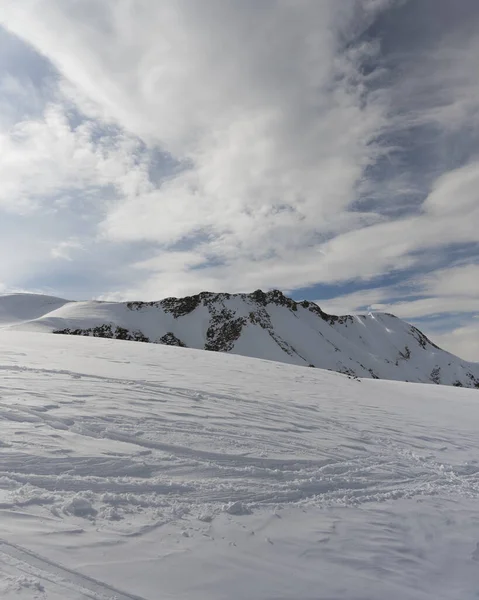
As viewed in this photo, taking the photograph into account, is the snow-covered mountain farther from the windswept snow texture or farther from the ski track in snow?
the windswept snow texture

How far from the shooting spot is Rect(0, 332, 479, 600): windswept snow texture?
9.17ft

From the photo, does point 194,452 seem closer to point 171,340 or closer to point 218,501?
point 218,501

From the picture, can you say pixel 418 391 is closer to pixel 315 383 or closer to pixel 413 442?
pixel 315 383

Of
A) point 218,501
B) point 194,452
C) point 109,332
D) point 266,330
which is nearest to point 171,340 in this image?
Result: point 109,332

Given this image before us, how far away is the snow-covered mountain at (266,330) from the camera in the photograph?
8839 cm

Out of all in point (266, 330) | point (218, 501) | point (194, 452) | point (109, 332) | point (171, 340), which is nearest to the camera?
point (218, 501)

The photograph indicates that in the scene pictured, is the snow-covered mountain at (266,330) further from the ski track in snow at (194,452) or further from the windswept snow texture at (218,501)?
the windswept snow texture at (218,501)

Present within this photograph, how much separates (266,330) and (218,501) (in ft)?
371

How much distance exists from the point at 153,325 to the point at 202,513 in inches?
3946

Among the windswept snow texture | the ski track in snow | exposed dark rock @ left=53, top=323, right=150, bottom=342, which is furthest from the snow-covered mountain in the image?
the windswept snow texture

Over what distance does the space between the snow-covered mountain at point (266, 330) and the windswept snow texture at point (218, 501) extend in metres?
61.0

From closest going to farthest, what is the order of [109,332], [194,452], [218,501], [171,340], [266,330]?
[218,501], [194,452], [109,332], [171,340], [266,330]

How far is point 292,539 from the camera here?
3.46 meters

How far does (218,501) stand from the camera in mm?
3951
